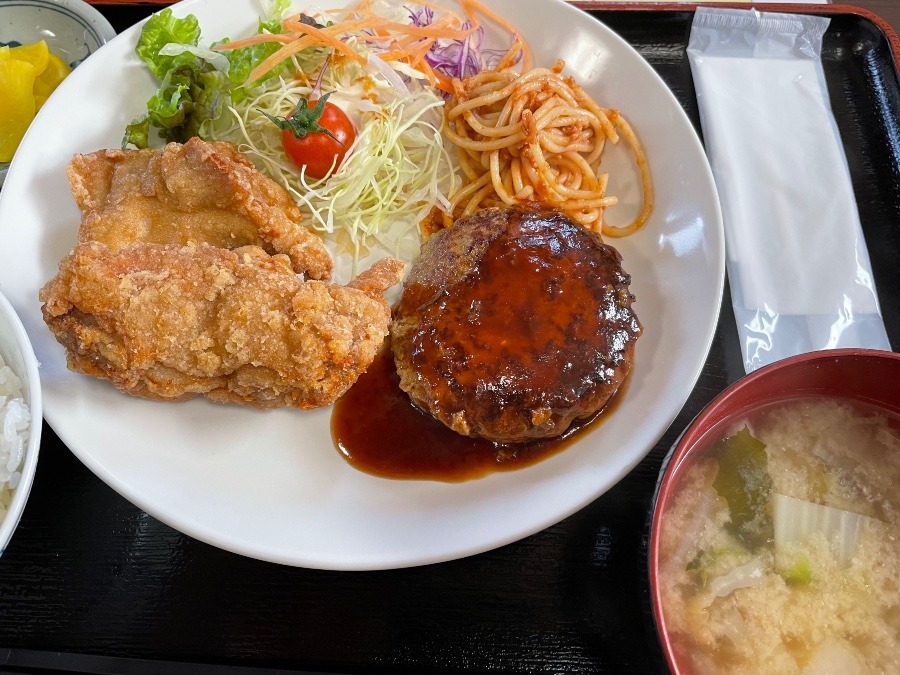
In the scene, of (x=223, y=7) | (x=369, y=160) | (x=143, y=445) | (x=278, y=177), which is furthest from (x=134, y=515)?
(x=223, y=7)

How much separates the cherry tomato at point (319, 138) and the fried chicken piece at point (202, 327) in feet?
2.51

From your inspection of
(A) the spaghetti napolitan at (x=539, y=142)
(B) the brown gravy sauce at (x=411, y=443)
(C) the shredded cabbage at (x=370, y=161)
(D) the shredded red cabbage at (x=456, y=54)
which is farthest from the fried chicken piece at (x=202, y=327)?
(D) the shredded red cabbage at (x=456, y=54)

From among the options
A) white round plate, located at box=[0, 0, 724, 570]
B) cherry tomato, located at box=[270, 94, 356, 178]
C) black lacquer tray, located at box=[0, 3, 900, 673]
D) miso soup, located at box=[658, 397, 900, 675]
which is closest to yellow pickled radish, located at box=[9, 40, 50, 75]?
white round plate, located at box=[0, 0, 724, 570]

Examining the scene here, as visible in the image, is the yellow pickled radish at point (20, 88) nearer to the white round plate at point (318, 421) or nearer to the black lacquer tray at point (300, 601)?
the white round plate at point (318, 421)

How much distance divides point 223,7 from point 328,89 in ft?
2.03

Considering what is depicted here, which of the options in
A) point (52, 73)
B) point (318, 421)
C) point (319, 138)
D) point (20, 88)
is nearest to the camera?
point (318, 421)

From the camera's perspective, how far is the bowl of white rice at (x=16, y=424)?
1844 millimetres

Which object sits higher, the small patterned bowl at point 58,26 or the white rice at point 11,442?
the small patterned bowl at point 58,26

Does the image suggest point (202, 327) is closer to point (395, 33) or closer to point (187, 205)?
point (187, 205)

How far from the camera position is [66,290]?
2.07 metres

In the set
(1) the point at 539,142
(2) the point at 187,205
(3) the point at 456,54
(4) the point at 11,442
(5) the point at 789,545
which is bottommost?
(4) the point at 11,442

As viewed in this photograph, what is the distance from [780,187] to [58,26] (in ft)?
11.8

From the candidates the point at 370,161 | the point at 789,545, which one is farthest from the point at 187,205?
the point at 789,545

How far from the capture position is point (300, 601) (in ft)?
6.88
